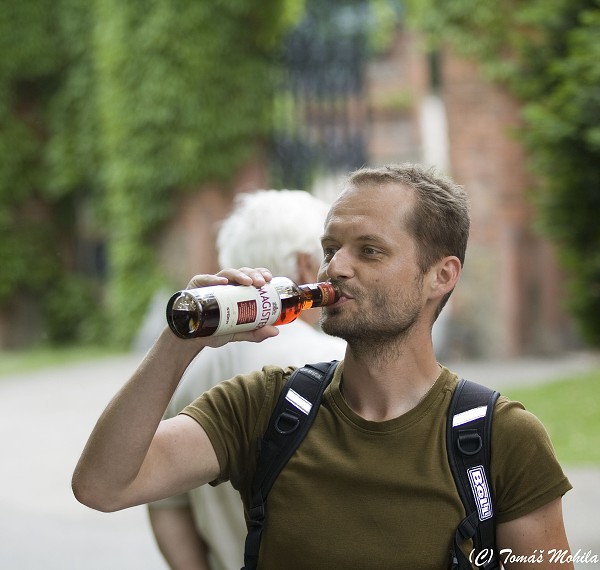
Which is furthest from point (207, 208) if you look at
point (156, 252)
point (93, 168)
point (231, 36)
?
point (93, 168)

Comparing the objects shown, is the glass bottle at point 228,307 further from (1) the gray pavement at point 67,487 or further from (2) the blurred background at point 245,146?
(2) the blurred background at point 245,146

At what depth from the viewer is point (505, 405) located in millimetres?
2240

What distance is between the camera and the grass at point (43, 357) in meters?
15.3

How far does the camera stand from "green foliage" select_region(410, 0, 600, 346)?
9.15 meters

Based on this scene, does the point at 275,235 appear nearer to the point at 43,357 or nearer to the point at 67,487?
the point at 67,487

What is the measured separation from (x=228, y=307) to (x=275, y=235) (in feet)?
3.06

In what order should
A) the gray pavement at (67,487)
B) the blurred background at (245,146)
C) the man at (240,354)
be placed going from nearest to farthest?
the man at (240,354) < the gray pavement at (67,487) < the blurred background at (245,146)

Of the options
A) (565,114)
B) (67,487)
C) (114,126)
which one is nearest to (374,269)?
(67,487)

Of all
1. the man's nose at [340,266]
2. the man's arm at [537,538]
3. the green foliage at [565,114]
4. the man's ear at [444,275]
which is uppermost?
the green foliage at [565,114]

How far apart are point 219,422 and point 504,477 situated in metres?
0.62

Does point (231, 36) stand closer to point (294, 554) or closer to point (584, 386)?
point (584, 386)

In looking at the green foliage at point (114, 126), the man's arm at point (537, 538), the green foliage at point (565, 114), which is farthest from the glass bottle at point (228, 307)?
the green foliage at point (114, 126)

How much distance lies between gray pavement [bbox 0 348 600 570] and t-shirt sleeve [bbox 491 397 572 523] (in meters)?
3.59

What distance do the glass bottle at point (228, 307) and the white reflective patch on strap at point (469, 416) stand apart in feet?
1.19
